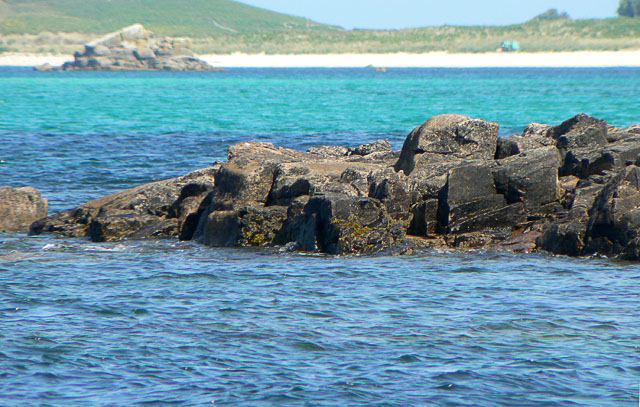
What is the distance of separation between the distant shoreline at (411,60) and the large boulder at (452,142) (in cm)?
12332

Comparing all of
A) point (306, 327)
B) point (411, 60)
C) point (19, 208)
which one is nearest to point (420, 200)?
point (306, 327)

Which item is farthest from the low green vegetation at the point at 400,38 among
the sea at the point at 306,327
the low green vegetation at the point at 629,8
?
the sea at the point at 306,327

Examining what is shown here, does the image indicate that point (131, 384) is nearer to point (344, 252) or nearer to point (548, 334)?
point (548, 334)

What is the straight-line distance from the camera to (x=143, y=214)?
59.1 feet

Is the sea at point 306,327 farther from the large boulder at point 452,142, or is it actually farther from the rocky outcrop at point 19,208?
the large boulder at point 452,142

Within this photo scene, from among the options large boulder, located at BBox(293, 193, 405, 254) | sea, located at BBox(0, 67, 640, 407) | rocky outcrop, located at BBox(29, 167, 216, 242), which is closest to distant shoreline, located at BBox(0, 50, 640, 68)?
rocky outcrop, located at BBox(29, 167, 216, 242)

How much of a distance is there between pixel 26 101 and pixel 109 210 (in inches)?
1914

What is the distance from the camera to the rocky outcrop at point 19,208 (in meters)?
18.3

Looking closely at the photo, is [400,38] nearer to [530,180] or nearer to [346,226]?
[530,180]

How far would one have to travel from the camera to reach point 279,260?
48.4 ft

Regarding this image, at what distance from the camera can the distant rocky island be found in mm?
130375

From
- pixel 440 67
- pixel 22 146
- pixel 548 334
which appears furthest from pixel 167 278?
pixel 440 67

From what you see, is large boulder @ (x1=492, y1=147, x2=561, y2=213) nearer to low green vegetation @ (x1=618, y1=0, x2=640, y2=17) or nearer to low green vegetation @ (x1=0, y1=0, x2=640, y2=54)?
low green vegetation @ (x1=0, y1=0, x2=640, y2=54)

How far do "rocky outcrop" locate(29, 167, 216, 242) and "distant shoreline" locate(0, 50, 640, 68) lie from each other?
125 m
